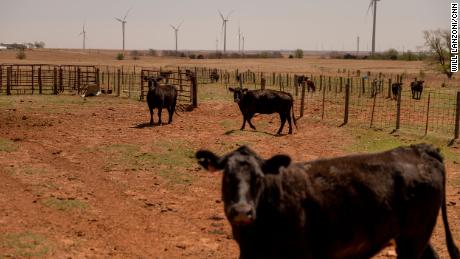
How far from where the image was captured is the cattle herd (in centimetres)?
451

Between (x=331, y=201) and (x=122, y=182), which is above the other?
(x=331, y=201)

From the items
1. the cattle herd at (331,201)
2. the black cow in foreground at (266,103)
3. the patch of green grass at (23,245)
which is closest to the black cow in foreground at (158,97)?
the black cow in foreground at (266,103)

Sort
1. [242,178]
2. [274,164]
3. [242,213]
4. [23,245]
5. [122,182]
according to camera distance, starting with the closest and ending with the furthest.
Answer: [242,213]
[242,178]
[274,164]
[23,245]
[122,182]

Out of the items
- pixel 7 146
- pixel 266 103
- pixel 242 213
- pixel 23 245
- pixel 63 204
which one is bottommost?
pixel 23 245

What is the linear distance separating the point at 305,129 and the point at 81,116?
9165mm

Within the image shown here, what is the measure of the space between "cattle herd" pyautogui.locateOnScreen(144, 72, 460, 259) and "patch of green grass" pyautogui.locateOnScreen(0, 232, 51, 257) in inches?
145

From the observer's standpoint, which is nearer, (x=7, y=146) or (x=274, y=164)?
(x=274, y=164)

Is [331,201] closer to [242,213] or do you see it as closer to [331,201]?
[331,201]

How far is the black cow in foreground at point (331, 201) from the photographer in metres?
4.51

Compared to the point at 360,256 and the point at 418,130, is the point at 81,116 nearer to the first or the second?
the point at 418,130

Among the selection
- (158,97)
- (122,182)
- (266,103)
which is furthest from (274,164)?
(158,97)

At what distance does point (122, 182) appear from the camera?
11.1 meters

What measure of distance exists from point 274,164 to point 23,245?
464 centimetres

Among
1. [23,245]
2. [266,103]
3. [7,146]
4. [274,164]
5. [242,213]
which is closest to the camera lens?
[242,213]
